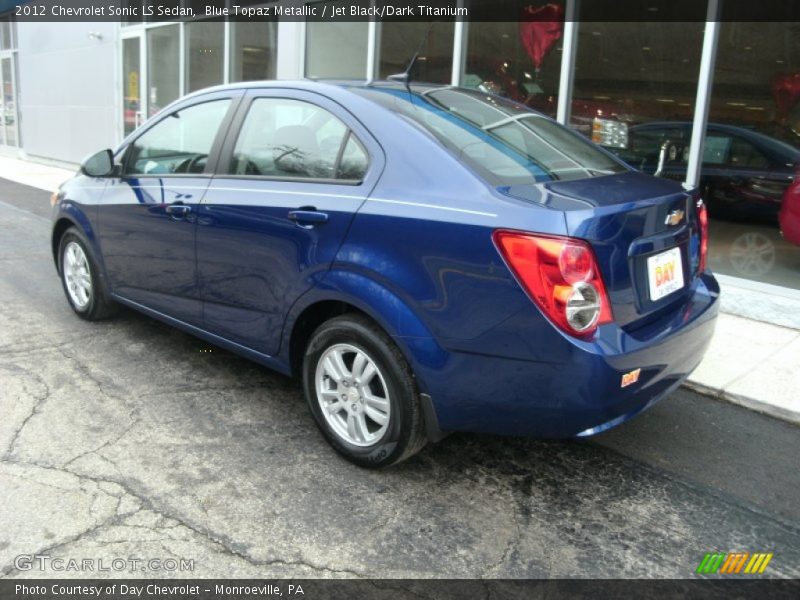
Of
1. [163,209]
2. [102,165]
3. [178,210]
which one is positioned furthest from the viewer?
[102,165]

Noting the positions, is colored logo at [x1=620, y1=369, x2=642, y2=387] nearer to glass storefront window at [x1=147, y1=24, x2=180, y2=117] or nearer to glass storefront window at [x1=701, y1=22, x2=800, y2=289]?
glass storefront window at [x1=701, y1=22, x2=800, y2=289]

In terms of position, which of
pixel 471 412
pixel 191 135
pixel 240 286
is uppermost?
pixel 191 135

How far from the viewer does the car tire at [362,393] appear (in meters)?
2.86

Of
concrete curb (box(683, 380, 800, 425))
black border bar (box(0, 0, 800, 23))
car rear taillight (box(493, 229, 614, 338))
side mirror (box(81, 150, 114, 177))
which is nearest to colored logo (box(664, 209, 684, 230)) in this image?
car rear taillight (box(493, 229, 614, 338))

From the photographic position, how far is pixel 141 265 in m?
4.20

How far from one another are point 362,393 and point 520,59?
605 centimetres

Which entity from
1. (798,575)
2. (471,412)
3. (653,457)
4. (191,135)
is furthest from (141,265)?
(798,575)

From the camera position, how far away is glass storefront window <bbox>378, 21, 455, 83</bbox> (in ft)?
27.7

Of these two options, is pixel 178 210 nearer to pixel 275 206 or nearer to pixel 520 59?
pixel 275 206

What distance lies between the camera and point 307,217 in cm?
310

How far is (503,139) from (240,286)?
1454 mm

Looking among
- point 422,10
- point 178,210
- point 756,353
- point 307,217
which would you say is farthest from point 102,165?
point 422,10

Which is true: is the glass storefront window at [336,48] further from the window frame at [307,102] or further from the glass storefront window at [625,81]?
the window frame at [307,102]

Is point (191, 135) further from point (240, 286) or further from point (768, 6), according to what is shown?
point (768, 6)
